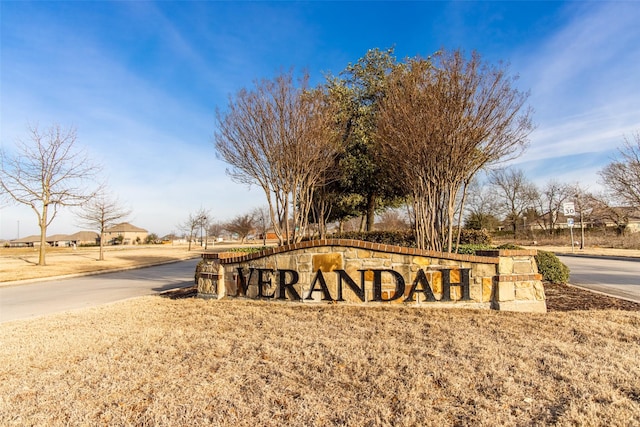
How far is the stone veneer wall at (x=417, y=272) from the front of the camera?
5.62 m

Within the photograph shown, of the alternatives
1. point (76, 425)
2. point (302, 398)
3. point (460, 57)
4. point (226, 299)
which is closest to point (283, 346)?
point (302, 398)

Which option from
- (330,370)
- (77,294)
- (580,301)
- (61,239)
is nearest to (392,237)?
(580,301)

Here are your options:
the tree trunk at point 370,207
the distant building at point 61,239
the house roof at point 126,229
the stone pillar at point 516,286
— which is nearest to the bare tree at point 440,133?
the stone pillar at point 516,286

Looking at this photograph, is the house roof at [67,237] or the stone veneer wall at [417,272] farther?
the house roof at [67,237]

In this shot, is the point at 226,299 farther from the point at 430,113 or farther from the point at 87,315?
the point at 430,113

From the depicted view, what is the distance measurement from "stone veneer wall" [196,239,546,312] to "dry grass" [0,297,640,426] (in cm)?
51

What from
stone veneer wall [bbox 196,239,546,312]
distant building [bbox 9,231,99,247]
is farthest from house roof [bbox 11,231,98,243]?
stone veneer wall [bbox 196,239,546,312]

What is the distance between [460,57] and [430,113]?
1.24m

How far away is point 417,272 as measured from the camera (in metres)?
5.72

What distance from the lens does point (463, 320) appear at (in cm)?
482

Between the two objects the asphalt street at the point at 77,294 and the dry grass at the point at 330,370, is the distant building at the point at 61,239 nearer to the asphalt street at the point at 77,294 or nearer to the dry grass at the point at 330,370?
the asphalt street at the point at 77,294

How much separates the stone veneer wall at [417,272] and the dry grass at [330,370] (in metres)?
0.51

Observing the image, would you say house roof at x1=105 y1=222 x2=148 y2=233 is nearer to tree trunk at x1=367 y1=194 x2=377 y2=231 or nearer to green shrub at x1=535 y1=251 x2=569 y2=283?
tree trunk at x1=367 y1=194 x2=377 y2=231

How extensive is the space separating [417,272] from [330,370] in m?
2.96
